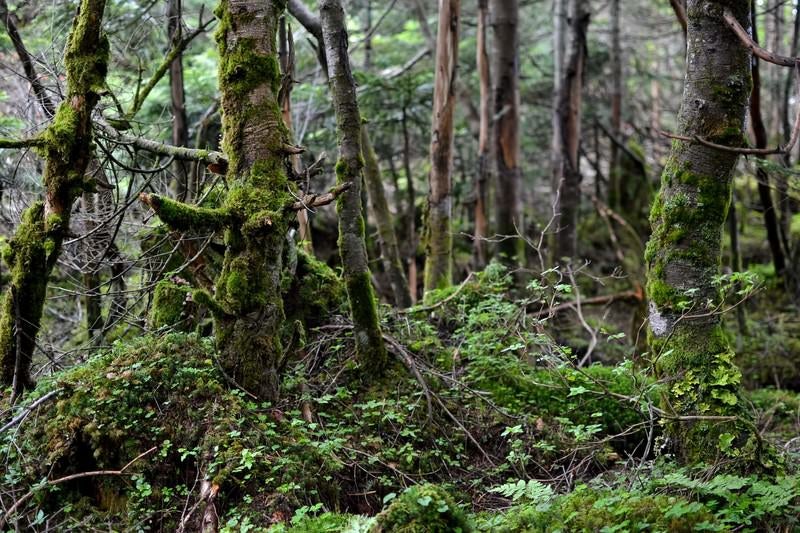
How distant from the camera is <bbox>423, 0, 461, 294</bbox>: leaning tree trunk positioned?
8867mm

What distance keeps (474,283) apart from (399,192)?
7490 millimetres

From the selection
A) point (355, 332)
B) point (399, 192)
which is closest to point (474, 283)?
point (355, 332)

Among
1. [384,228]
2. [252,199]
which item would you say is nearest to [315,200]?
[252,199]

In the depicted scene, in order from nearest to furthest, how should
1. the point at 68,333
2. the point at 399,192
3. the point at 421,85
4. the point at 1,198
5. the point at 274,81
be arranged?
the point at 274,81 → the point at 1,198 → the point at 68,333 → the point at 421,85 → the point at 399,192

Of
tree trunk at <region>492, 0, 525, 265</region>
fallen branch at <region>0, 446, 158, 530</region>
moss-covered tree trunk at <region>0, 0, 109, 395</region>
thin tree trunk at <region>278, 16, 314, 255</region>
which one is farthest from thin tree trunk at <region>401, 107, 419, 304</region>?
fallen branch at <region>0, 446, 158, 530</region>

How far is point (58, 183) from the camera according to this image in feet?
16.5

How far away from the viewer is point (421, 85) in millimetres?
11305

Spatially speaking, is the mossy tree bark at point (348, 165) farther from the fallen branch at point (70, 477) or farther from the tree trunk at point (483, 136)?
the tree trunk at point (483, 136)

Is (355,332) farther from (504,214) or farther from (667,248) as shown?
(504,214)

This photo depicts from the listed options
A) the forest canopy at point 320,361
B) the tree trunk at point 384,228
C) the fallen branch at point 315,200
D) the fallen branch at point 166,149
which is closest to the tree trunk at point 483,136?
the tree trunk at point 384,228

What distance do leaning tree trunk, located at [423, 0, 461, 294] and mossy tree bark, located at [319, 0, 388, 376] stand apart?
10.5ft

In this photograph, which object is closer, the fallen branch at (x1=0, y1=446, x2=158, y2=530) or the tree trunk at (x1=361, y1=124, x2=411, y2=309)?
the fallen branch at (x1=0, y1=446, x2=158, y2=530)

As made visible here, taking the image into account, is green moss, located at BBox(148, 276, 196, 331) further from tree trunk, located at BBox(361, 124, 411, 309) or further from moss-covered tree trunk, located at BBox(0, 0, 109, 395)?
tree trunk, located at BBox(361, 124, 411, 309)

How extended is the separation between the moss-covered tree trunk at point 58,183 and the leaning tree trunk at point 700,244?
168 inches
